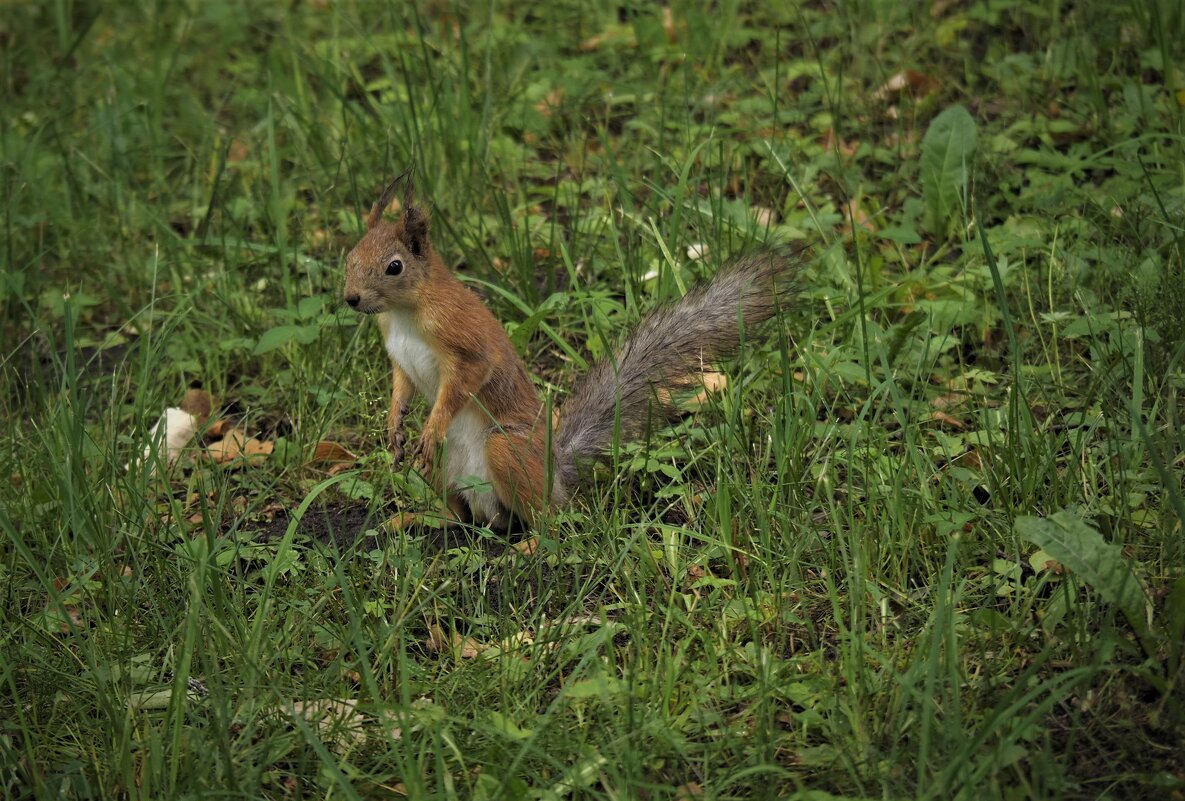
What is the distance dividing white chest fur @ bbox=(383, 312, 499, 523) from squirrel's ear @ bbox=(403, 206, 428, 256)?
15 cm

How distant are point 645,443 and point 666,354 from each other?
207 mm

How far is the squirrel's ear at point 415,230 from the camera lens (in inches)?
113

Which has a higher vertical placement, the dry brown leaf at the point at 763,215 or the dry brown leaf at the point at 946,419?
the dry brown leaf at the point at 763,215

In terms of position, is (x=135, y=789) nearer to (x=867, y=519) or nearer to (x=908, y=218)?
(x=867, y=519)

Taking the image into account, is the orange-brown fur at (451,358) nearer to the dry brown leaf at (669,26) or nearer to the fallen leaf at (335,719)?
the fallen leaf at (335,719)

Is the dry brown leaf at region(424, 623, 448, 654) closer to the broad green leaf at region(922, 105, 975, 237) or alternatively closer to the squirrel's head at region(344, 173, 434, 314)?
the squirrel's head at region(344, 173, 434, 314)

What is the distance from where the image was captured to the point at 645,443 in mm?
2824

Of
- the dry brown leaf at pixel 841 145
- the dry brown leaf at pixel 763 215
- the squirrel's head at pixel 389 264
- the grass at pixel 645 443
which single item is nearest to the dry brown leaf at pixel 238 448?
the grass at pixel 645 443

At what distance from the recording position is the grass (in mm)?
2193

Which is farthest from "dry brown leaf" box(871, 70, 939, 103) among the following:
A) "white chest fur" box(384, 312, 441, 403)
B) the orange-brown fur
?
"white chest fur" box(384, 312, 441, 403)

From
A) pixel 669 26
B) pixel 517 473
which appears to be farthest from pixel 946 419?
pixel 669 26

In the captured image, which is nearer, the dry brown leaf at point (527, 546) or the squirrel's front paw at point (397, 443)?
the dry brown leaf at point (527, 546)

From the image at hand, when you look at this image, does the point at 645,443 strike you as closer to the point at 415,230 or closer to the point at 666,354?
the point at 666,354

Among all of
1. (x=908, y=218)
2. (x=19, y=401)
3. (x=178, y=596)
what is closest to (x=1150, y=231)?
(x=908, y=218)
